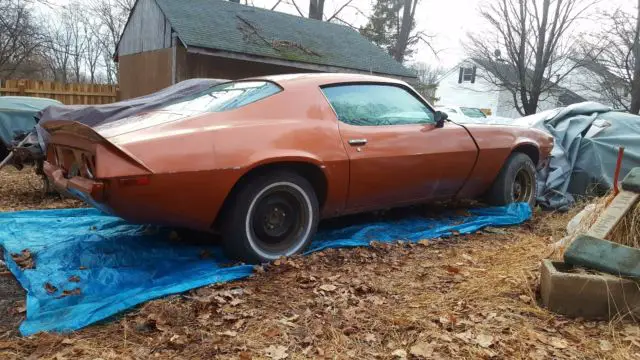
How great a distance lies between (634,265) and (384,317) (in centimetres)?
136

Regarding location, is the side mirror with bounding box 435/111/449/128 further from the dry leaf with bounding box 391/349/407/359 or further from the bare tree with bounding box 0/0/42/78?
the bare tree with bounding box 0/0/42/78

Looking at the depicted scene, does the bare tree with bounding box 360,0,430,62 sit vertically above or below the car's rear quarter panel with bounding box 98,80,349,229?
above

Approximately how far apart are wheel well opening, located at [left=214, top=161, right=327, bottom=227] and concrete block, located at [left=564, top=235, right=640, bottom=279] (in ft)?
5.65

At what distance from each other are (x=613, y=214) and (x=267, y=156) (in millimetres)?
2218

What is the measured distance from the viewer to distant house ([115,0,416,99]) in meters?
13.2

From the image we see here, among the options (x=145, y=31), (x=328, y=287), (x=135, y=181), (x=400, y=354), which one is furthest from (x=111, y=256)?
(x=145, y=31)

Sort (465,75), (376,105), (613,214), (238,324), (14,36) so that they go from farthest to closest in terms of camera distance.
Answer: (465,75)
(14,36)
(376,105)
(613,214)
(238,324)

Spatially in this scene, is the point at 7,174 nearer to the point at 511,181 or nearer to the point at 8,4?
the point at 511,181

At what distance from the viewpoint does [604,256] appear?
2.71 metres

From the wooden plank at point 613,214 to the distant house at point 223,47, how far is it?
1084cm

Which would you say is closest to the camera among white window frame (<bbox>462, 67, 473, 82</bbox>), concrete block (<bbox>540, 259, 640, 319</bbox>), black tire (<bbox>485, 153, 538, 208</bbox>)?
concrete block (<bbox>540, 259, 640, 319</bbox>)

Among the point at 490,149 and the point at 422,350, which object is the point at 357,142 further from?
the point at 422,350

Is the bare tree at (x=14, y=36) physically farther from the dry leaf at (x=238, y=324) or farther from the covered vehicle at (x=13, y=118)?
the dry leaf at (x=238, y=324)

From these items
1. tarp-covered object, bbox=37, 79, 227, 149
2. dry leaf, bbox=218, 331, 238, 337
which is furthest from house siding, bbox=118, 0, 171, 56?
dry leaf, bbox=218, 331, 238, 337
